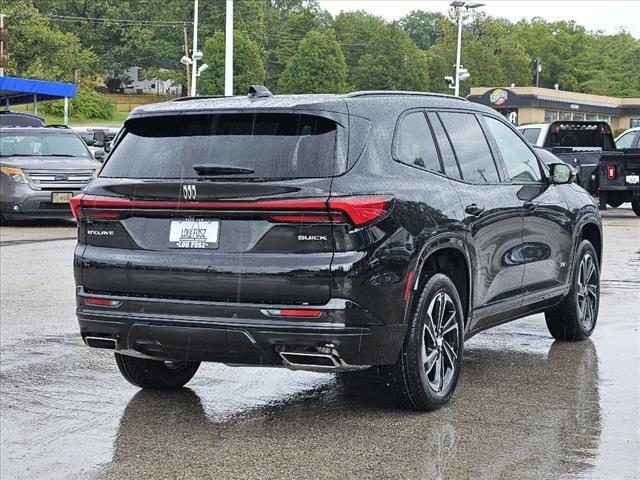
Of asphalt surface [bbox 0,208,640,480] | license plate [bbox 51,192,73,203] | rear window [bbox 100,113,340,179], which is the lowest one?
license plate [bbox 51,192,73,203]

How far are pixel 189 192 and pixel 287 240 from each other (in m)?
0.59

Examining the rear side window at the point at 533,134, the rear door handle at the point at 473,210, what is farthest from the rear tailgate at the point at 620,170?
the rear door handle at the point at 473,210

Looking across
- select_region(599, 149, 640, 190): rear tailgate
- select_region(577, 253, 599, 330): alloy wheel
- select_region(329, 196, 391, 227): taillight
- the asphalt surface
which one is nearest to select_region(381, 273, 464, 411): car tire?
the asphalt surface

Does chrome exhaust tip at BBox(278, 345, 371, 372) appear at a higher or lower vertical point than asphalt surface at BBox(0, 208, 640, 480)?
Result: higher

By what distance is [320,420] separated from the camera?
20.2 feet

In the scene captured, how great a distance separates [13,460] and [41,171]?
1479cm

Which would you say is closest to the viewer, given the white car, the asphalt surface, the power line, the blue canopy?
the asphalt surface

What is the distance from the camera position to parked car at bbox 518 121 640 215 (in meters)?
23.7

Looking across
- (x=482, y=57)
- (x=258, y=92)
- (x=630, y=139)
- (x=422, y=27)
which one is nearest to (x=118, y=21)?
(x=482, y=57)

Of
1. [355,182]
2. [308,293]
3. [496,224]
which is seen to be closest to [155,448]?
[308,293]

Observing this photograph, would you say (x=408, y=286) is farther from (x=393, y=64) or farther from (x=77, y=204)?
(x=393, y=64)

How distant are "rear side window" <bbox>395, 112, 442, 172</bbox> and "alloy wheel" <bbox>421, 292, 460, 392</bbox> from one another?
0.74 meters

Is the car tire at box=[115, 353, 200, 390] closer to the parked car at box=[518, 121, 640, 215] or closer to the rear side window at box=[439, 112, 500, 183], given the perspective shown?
the rear side window at box=[439, 112, 500, 183]

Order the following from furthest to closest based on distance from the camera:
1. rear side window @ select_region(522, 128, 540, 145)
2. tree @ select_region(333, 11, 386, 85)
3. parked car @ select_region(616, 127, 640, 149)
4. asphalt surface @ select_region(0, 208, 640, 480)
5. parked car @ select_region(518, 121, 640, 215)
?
tree @ select_region(333, 11, 386, 85), parked car @ select_region(616, 127, 640, 149), rear side window @ select_region(522, 128, 540, 145), parked car @ select_region(518, 121, 640, 215), asphalt surface @ select_region(0, 208, 640, 480)
